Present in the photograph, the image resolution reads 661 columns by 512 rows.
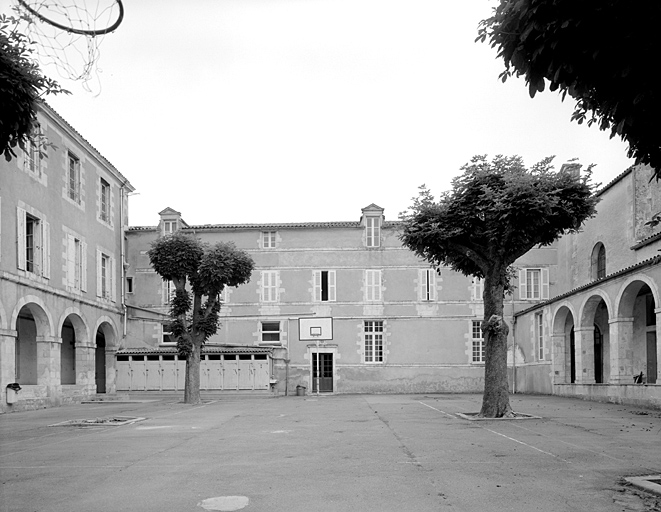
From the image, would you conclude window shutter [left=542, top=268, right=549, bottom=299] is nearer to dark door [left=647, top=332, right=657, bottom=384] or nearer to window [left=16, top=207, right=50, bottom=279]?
dark door [left=647, top=332, right=657, bottom=384]

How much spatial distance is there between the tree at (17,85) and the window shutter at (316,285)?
99.2 feet

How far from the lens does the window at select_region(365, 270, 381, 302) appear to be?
1501 inches

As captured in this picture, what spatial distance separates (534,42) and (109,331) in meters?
30.1

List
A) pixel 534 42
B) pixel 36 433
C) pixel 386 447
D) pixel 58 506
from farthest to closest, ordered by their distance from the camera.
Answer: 1. pixel 36 433
2. pixel 386 447
3. pixel 58 506
4. pixel 534 42

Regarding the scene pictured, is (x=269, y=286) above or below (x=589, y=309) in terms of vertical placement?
above

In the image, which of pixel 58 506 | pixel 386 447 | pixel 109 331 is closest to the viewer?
pixel 58 506

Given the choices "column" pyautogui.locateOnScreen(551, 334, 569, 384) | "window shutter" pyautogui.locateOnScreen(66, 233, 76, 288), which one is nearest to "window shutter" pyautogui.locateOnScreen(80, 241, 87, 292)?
"window shutter" pyautogui.locateOnScreen(66, 233, 76, 288)

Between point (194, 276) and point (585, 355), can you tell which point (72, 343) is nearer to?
point (194, 276)

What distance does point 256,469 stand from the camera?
9.59 meters

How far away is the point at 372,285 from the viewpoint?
38188 mm

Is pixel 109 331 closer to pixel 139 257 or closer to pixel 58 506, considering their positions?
pixel 139 257

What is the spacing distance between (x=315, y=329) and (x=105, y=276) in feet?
35.5

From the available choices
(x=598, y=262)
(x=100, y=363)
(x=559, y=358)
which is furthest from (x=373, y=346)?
(x=100, y=363)

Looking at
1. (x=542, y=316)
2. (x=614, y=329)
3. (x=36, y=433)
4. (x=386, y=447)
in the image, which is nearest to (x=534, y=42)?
(x=386, y=447)
